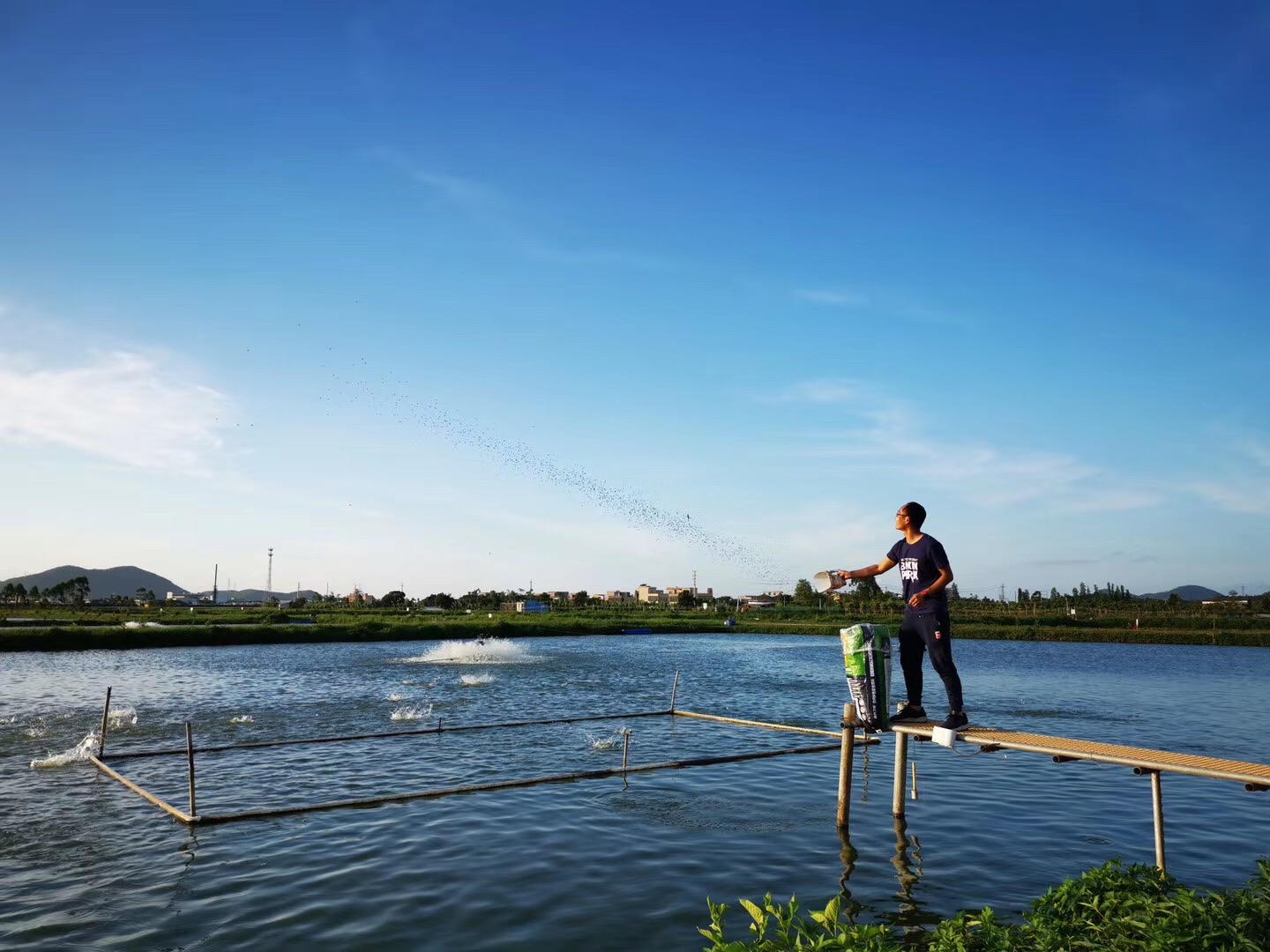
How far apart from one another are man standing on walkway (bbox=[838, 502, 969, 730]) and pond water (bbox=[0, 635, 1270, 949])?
273 cm

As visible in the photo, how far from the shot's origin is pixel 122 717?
29.6 metres

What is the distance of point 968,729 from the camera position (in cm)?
1224

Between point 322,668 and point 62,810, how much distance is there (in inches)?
1401

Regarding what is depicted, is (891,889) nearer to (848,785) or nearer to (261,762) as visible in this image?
(848,785)

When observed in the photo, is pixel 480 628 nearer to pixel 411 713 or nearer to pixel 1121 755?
pixel 411 713

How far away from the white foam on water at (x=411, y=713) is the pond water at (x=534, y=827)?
41 centimetres

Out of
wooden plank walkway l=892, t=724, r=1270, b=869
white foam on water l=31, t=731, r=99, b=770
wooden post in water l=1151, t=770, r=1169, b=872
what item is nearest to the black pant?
wooden plank walkway l=892, t=724, r=1270, b=869

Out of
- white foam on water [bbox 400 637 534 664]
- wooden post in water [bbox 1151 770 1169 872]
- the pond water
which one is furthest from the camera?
white foam on water [bbox 400 637 534 664]

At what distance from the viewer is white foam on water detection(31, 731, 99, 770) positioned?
69.8 ft

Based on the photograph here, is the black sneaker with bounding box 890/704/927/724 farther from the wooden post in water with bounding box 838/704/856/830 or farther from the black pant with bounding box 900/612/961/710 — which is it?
the wooden post in water with bounding box 838/704/856/830

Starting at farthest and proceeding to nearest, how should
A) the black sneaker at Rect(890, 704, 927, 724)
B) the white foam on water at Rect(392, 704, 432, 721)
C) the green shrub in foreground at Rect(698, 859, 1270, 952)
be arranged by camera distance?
the white foam on water at Rect(392, 704, 432, 721) → the black sneaker at Rect(890, 704, 927, 724) → the green shrub in foreground at Rect(698, 859, 1270, 952)

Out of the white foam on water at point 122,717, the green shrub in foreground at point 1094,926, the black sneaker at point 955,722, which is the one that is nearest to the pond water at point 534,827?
the white foam on water at point 122,717

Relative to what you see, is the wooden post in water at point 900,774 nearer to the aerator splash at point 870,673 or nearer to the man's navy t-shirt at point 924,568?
the aerator splash at point 870,673

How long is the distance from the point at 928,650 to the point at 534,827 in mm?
7893
